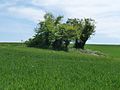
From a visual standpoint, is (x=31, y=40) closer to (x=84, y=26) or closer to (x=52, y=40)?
(x=52, y=40)

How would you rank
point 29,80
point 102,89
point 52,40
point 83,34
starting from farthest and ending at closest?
point 83,34 → point 52,40 → point 29,80 → point 102,89

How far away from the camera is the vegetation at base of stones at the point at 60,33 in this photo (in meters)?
91.9

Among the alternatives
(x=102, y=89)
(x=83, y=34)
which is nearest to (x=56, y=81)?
(x=102, y=89)

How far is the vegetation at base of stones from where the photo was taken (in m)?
91.9

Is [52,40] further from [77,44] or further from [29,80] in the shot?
[29,80]

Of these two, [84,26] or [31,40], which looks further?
[84,26]

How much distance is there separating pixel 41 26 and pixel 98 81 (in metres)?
70.5

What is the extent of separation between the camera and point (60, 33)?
3738 inches

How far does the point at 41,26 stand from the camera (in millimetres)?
93562

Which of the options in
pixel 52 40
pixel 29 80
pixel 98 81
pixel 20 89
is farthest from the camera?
pixel 52 40

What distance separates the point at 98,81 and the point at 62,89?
475 centimetres

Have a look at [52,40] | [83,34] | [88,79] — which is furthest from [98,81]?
[83,34]

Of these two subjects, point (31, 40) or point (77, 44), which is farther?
point (77, 44)

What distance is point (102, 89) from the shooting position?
20.2 m
